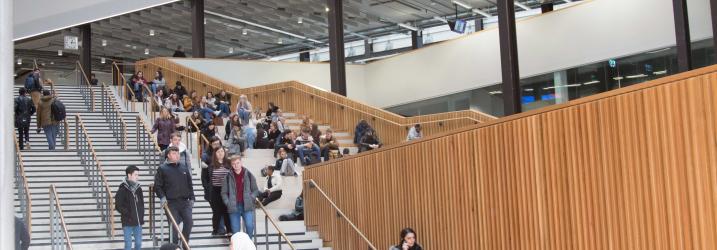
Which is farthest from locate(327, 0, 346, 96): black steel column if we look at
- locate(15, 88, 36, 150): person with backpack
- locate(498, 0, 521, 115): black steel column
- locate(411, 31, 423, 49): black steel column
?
locate(15, 88, 36, 150): person with backpack

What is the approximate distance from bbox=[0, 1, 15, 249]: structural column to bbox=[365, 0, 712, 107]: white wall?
58.4ft

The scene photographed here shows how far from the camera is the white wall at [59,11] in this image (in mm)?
29969

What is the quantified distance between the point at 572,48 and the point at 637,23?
2.37m

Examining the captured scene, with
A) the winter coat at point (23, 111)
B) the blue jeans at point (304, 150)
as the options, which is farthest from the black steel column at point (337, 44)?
the winter coat at point (23, 111)

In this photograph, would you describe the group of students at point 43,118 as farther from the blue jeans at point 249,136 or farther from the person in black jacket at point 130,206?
the person in black jacket at point 130,206

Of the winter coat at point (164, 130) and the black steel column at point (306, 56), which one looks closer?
the winter coat at point (164, 130)

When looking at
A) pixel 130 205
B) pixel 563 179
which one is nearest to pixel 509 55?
pixel 563 179

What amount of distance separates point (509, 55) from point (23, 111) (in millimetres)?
10160

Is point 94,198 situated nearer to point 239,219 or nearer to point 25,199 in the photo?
point 25,199

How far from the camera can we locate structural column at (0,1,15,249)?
7363mm

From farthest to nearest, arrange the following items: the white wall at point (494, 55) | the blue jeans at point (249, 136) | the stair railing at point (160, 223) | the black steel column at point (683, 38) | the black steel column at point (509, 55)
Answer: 1. the white wall at point (494, 55)
2. the black steel column at point (509, 55)
3. the blue jeans at point (249, 136)
4. the black steel column at point (683, 38)
5. the stair railing at point (160, 223)

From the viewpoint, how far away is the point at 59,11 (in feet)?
99.0

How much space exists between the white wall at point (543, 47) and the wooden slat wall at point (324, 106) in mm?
3672

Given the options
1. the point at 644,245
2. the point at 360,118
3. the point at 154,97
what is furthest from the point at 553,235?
the point at 154,97
